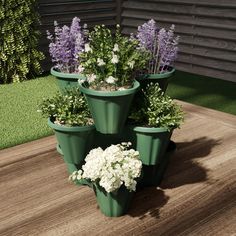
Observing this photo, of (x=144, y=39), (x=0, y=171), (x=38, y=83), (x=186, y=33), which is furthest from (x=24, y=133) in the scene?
(x=186, y=33)

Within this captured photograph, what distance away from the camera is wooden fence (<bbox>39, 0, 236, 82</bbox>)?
21.6 ft

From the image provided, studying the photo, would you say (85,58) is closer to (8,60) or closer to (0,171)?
(0,171)

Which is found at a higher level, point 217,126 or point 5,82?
point 217,126

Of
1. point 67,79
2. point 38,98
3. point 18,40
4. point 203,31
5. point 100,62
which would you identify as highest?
point 100,62

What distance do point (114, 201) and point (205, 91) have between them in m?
3.99

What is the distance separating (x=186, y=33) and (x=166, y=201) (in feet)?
16.3

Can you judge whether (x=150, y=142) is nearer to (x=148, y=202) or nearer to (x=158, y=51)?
(x=148, y=202)

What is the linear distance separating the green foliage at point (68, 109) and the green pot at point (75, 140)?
71 mm

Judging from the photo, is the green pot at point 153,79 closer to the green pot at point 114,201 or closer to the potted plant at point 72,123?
the potted plant at point 72,123

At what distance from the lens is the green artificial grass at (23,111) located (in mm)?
4191

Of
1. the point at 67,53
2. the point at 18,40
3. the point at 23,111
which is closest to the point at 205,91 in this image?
the point at 23,111

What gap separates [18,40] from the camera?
251 inches

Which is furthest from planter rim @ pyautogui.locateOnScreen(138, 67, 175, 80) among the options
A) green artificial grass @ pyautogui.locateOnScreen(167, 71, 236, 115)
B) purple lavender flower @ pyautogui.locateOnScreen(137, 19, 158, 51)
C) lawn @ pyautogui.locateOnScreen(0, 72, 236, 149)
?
green artificial grass @ pyautogui.locateOnScreen(167, 71, 236, 115)

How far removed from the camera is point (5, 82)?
657cm
